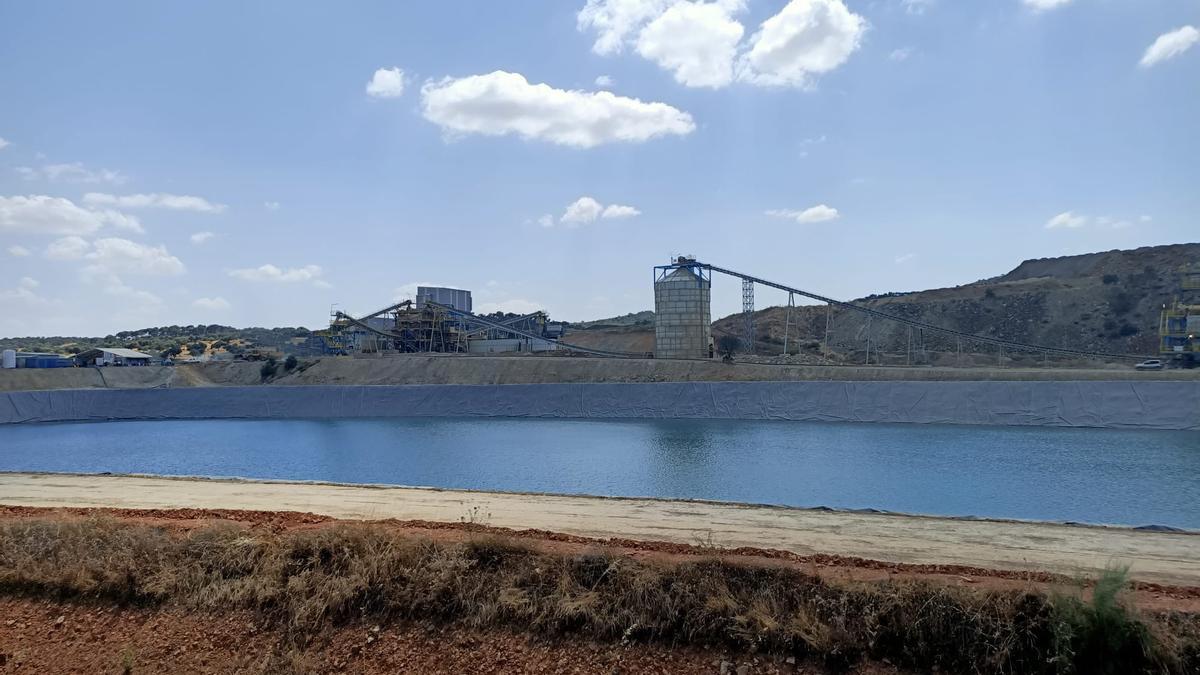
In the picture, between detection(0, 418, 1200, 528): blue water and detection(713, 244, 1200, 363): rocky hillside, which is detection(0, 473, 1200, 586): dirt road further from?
detection(713, 244, 1200, 363): rocky hillside

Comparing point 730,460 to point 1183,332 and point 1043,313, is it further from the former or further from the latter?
point 1043,313

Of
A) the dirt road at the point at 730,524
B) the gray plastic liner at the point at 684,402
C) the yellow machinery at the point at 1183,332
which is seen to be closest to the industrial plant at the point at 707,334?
the yellow machinery at the point at 1183,332

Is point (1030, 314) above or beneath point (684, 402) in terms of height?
above

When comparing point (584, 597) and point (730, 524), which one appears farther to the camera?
point (730, 524)

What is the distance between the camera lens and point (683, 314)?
5928 cm

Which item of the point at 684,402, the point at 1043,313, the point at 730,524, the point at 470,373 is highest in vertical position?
the point at 1043,313

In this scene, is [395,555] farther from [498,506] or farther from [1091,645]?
[1091,645]

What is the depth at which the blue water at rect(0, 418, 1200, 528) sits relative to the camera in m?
17.8

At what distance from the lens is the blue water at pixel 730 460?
1784 centimetres

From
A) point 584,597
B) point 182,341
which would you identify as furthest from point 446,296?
point 584,597

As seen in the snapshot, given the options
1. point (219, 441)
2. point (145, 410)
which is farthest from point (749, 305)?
point (145, 410)

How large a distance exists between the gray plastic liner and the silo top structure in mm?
12558

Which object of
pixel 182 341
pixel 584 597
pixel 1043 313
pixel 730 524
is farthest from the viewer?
pixel 182 341

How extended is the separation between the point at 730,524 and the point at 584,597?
486 centimetres
